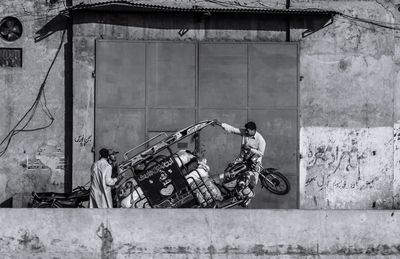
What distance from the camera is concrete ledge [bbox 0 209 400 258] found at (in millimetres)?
14141

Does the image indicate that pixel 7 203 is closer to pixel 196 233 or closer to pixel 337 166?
pixel 337 166

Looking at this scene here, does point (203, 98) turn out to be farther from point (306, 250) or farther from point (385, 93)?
point (306, 250)

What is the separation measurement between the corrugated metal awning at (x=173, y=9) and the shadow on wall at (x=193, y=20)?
203 millimetres

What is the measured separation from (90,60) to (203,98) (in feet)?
9.86

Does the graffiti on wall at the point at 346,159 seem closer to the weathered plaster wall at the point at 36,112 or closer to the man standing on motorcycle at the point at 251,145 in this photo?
the man standing on motorcycle at the point at 251,145

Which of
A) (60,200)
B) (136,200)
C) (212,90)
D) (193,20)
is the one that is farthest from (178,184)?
(193,20)

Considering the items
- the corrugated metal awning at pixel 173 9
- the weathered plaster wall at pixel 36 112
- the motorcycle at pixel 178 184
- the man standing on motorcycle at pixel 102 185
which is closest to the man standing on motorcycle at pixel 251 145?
the motorcycle at pixel 178 184

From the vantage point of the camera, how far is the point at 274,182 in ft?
68.5

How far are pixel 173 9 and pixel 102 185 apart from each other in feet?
20.2

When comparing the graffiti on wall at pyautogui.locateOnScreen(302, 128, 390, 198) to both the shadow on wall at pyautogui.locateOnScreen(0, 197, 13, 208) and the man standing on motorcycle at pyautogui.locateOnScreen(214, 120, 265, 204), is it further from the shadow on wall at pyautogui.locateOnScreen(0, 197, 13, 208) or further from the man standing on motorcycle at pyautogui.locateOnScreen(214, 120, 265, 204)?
the shadow on wall at pyautogui.locateOnScreen(0, 197, 13, 208)

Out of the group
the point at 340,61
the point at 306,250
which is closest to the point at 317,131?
the point at 340,61

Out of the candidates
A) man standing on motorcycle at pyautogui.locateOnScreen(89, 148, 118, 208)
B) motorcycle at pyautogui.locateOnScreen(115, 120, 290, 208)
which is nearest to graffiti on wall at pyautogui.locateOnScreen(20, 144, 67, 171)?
motorcycle at pyautogui.locateOnScreen(115, 120, 290, 208)

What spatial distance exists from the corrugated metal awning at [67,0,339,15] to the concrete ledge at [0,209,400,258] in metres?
8.31

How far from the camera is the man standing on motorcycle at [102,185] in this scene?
56.3ft
